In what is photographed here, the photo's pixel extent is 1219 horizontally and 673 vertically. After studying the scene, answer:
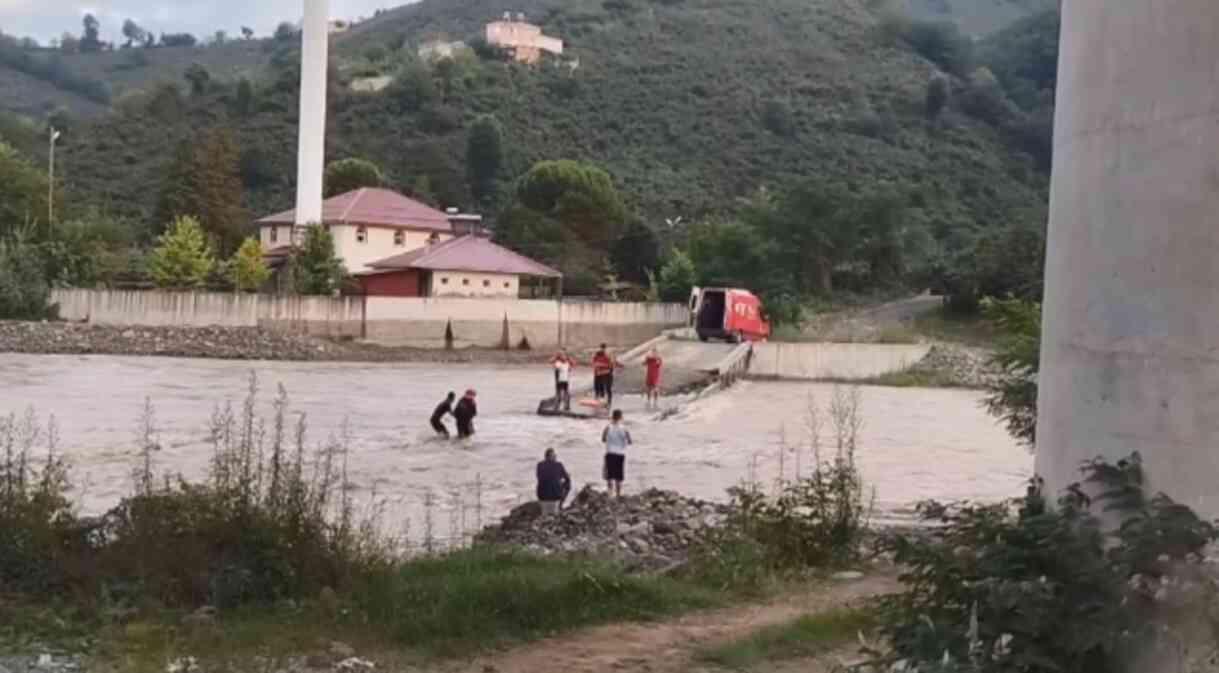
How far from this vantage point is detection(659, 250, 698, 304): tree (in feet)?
205

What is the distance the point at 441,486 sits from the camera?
19.3 meters

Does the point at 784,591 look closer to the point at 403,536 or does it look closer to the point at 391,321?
the point at 403,536

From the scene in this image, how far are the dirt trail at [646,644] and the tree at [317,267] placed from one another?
5098 cm

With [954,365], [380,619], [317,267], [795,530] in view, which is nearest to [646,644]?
[380,619]

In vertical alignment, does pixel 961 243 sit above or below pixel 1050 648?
above

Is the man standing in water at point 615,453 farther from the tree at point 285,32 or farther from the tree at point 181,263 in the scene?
the tree at point 285,32

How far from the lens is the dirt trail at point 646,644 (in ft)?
25.4

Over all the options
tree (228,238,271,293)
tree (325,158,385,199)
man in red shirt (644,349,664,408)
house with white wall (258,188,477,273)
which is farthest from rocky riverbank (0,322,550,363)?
tree (325,158,385,199)

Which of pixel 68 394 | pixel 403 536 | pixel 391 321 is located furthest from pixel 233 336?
pixel 403 536

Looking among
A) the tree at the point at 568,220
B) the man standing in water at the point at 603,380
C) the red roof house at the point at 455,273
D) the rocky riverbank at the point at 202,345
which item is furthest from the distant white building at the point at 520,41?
the man standing in water at the point at 603,380

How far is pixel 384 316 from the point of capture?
55.5 meters

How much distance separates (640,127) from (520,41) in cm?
2304

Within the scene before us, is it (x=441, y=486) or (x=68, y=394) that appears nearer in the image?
(x=441, y=486)

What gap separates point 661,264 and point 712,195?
26604mm
